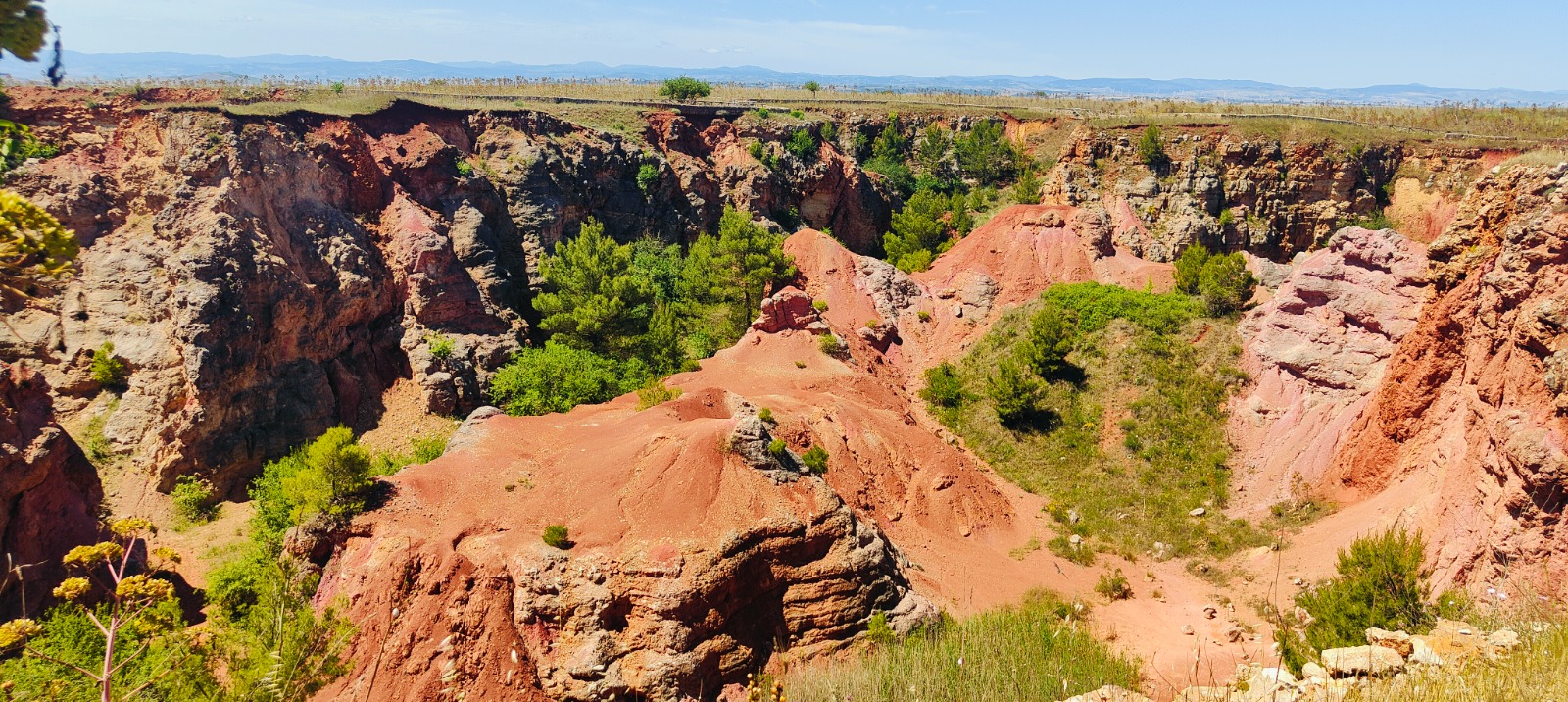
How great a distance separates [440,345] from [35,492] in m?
15.9

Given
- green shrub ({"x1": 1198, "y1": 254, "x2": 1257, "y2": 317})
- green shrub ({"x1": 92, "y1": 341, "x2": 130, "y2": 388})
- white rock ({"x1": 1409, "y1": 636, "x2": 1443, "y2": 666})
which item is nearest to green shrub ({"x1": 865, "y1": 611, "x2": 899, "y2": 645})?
white rock ({"x1": 1409, "y1": 636, "x2": 1443, "y2": 666})

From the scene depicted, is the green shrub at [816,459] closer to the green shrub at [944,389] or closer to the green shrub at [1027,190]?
the green shrub at [944,389]

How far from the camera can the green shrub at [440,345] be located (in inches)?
1403

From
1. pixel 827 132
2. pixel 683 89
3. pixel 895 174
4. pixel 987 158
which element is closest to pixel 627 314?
pixel 827 132

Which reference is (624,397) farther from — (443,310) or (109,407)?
(109,407)

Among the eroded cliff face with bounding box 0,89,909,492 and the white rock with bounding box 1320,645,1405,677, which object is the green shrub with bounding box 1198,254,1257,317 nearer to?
→ the white rock with bounding box 1320,645,1405,677

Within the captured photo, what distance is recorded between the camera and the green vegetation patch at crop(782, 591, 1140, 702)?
11.4 m

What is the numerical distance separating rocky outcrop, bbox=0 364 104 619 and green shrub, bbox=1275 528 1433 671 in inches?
1162

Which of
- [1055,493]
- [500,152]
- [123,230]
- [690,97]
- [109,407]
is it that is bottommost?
[1055,493]

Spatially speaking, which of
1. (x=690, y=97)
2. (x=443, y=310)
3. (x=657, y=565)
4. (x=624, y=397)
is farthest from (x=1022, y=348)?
(x=690, y=97)

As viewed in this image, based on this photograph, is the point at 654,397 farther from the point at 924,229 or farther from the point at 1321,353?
the point at 924,229

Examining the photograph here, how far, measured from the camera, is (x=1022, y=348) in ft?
112

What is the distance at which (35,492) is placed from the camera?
2098 cm

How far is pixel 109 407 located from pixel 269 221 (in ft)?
31.4
